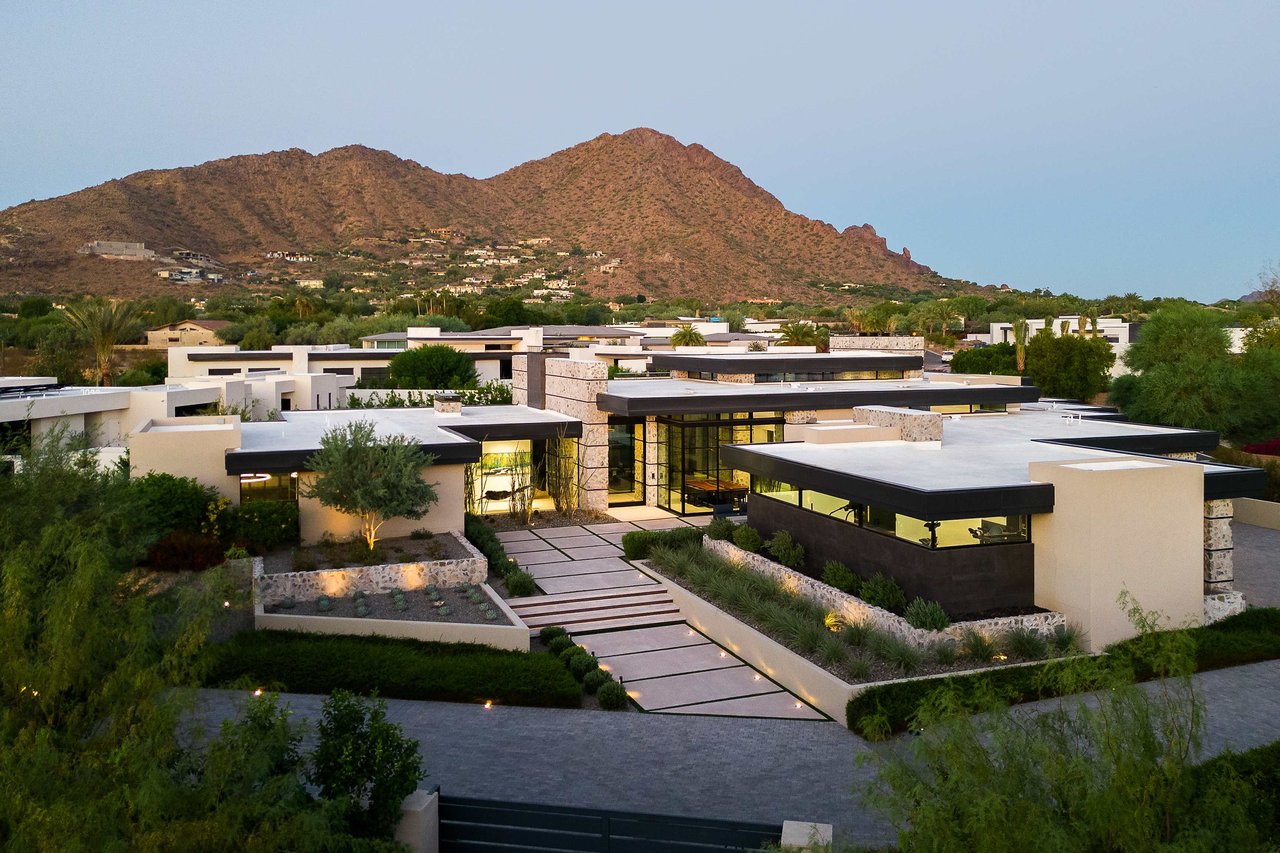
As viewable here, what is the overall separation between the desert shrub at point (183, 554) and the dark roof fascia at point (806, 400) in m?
12.0

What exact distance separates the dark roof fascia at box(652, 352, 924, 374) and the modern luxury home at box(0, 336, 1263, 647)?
8 centimetres

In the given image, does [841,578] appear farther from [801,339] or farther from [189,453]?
[801,339]

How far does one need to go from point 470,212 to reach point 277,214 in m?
29.4

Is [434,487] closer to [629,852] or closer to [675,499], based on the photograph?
[675,499]

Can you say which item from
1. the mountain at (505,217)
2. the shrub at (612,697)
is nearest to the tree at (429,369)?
the shrub at (612,697)

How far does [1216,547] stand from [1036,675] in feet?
23.2

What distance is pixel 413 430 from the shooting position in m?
26.6

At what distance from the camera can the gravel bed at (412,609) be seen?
58.4ft

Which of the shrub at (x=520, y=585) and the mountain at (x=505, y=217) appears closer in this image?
the shrub at (x=520, y=585)

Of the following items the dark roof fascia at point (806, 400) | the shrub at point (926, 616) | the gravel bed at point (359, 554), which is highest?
the dark roof fascia at point (806, 400)

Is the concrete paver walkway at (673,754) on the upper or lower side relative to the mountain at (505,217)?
lower

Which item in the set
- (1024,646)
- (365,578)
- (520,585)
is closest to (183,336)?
(365,578)

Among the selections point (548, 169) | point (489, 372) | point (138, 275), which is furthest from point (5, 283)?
point (548, 169)

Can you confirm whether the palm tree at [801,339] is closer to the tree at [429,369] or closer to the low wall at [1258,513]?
the tree at [429,369]
